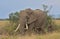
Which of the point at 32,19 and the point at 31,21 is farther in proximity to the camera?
the point at 32,19

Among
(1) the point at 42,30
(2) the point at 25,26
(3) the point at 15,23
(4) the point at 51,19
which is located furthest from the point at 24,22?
(4) the point at 51,19

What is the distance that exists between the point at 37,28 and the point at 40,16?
161 centimetres

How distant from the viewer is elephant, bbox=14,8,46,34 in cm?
1740

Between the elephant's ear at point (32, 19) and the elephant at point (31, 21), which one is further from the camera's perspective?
the elephant's ear at point (32, 19)

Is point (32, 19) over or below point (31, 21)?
over

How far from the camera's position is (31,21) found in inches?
702

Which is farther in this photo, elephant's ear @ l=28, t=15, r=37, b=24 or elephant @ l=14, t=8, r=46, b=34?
elephant's ear @ l=28, t=15, r=37, b=24

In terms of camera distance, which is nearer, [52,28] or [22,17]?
[22,17]

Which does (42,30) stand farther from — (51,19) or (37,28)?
(51,19)

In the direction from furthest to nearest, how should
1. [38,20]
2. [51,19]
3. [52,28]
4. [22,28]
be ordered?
[51,19] < [52,28] < [38,20] < [22,28]

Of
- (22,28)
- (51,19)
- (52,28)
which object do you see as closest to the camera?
(22,28)

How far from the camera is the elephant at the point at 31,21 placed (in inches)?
685

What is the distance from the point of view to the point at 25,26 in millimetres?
17734

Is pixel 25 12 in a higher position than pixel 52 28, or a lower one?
higher
